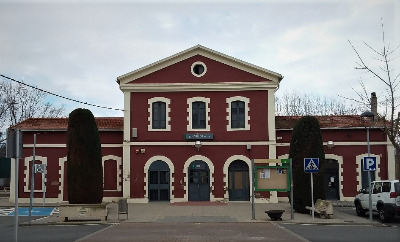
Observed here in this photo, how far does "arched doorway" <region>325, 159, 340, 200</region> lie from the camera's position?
29.9 meters

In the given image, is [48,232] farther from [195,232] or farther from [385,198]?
[385,198]

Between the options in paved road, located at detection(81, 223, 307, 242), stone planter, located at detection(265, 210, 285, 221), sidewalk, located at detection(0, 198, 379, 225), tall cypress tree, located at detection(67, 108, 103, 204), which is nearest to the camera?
paved road, located at detection(81, 223, 307, 242)

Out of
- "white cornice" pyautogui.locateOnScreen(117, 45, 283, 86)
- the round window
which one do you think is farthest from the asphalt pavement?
the round window

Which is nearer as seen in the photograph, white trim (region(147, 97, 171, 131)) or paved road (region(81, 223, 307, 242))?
paved road (region(81, 223, 307, 242))

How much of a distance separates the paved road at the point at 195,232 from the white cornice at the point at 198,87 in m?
11.9

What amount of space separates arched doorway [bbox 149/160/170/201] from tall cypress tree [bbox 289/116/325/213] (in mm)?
9362

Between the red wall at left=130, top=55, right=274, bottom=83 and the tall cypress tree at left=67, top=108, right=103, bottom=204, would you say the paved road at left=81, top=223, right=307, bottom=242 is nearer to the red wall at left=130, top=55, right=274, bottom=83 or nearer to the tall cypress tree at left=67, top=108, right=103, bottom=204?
the tall cypress tree at left=67, top=108, right=103, bottom=204

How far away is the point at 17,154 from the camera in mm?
10617

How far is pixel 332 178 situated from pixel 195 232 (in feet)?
53.0

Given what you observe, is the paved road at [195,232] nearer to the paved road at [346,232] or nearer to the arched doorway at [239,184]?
the paved road at [346,232]

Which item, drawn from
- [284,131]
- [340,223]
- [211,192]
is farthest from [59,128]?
[340,223]

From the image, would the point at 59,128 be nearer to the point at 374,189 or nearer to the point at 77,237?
the point at 77,237

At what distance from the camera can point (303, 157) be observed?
22.4 meters

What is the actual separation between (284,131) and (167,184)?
8.11m
